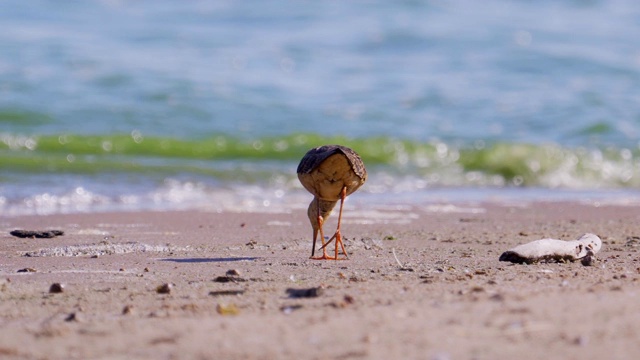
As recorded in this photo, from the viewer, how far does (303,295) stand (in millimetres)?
4613

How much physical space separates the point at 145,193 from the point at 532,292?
6451 mm

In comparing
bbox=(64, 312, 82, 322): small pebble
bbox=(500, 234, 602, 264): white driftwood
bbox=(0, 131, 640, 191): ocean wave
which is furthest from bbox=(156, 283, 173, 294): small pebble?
bbox=(0, 131, 640, 191): ocean wave

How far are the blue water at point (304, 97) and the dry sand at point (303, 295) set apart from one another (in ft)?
8.29

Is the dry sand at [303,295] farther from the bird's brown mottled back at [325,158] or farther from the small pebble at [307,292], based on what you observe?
the bird's brown mottled back at [325,158]

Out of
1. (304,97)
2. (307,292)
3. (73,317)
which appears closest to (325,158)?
(307,292)

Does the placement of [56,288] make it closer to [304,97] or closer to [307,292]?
[307,292]

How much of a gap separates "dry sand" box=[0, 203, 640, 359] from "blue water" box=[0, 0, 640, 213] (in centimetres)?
253

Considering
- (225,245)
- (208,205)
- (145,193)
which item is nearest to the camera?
(225,245)

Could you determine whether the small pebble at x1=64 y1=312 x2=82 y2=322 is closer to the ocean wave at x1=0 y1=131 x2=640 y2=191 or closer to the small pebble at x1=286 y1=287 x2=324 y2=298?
the small pebble at x1=286 y1=287 x2=324 y2=298

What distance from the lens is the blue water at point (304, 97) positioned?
11812 mm

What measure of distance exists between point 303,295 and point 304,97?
12.8 meters

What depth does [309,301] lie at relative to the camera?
14.8 ft

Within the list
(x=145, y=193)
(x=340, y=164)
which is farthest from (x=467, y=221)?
(x=145, y=193)

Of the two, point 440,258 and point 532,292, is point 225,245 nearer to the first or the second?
point 440,258
